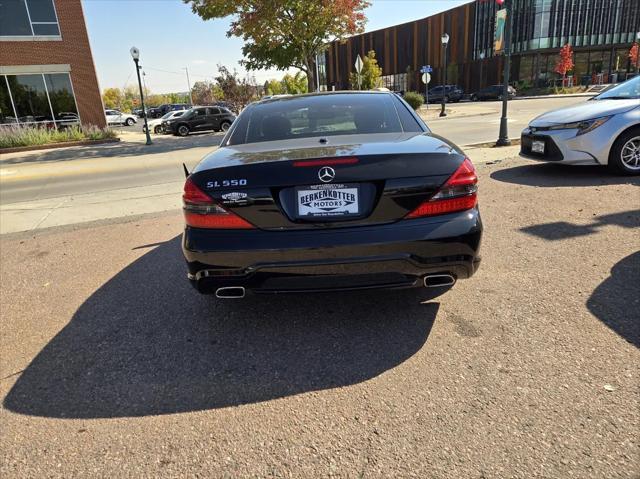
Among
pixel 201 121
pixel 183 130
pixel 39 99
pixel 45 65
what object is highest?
pixel 45 65

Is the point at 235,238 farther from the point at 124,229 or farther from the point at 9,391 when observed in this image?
the point at 124,229

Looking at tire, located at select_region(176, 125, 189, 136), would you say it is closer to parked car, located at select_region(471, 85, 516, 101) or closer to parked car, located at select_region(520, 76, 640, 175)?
parked car, located at select_region(520, 76, 640, 175)

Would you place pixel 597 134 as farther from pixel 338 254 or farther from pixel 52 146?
pixel 52 146

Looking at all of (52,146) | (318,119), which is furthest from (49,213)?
(52,146)

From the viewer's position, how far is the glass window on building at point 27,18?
73.4 ft

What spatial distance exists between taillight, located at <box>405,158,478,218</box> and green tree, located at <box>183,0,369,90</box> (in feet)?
66.0

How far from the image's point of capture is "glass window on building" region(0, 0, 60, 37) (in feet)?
73.4

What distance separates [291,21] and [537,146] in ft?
57.6

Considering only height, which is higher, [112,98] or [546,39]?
[546,39]

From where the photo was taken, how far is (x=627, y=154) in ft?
22.6

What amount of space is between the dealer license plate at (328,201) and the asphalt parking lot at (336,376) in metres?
0.86

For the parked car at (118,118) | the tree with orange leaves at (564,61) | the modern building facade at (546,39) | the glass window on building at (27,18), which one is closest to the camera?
the glass window on building at (27,18)

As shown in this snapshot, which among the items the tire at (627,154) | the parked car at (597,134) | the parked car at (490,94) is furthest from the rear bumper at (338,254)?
the parked car at (490,94)

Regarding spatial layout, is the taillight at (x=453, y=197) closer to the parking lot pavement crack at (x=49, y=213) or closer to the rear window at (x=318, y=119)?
the rear window at (x=318, y=119)
